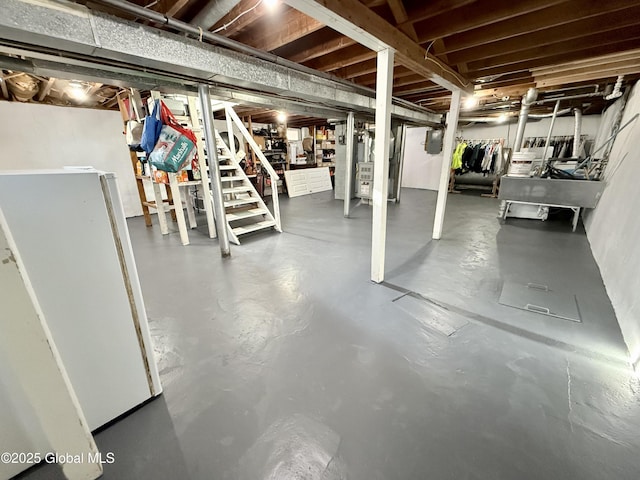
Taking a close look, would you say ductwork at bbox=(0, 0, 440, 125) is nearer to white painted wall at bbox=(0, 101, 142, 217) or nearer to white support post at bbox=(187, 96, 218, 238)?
white support post at bbox=(187, 96, 218, 238)

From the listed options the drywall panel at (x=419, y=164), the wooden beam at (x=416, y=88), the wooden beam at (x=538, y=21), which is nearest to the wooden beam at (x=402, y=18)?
the wooden beam at (x=538, y=21)

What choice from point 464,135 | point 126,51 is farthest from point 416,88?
point 464,135

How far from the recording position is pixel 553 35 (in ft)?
7.91

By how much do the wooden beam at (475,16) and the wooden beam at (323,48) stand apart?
65cm

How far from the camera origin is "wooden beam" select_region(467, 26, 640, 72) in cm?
242

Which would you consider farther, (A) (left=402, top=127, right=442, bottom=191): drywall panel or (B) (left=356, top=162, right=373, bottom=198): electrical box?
(A) (left=402, top=127, right=442, bottom=191): drywall panel

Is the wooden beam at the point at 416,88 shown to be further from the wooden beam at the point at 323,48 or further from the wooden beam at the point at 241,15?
the wooden beam at the point at 241,15

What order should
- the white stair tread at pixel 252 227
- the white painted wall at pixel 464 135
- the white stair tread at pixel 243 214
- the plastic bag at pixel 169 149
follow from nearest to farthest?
the plastic bag at pixel 169 149
the white stair tread at pixel 252 227
the white stair tread at pixel 243 214
the white painted wall at pixel 464 135

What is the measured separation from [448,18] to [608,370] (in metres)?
2.85

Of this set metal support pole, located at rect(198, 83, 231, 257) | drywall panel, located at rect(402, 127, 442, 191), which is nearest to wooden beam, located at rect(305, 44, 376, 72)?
metal support pole, located at rect(198, 83, 231, 257)

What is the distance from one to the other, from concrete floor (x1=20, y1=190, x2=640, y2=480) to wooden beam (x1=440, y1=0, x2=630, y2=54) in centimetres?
228

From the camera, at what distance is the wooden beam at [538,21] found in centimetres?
193

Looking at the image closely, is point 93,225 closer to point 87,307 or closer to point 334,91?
point 87,307

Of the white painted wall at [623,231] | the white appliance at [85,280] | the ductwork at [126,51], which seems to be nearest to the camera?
the white appliance at [85,280]
